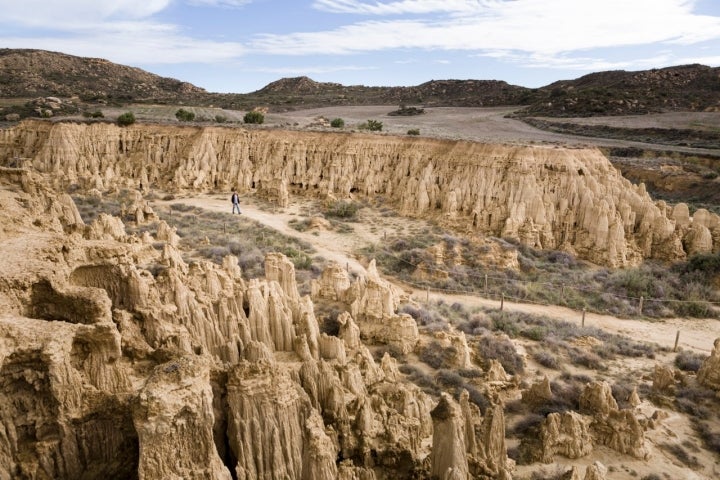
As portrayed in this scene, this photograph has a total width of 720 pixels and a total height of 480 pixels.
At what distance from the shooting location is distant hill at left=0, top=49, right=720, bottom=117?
228 feet

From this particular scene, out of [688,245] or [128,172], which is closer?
[688,245]

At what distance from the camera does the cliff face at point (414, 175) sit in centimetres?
2408

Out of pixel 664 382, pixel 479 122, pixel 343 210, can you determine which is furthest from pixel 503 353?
pixel 479 122

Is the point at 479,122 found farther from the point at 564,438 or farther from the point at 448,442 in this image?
the point at 448,442

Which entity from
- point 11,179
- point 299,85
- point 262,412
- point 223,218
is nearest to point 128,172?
point 223,218

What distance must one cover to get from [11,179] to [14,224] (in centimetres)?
742

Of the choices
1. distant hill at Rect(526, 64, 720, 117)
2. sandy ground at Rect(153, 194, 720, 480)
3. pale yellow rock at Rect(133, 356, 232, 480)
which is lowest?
sandy ground at Rect(153, 194, 720, 480)

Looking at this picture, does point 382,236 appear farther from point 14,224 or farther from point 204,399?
point 204,399

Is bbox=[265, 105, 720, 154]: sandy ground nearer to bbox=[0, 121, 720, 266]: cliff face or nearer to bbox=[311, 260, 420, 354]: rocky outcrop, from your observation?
bbox=[0, 121, 720, 266]: cliff face

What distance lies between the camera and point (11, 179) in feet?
53.2

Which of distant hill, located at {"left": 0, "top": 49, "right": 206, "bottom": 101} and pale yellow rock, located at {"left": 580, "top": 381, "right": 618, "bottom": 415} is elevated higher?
distant hill, located at {"left": 0, "top": 49, "right": 206, "bottom": 101}

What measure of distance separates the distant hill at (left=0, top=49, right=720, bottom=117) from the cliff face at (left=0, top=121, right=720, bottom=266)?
33.2 meters

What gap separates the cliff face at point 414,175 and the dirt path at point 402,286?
2.05m

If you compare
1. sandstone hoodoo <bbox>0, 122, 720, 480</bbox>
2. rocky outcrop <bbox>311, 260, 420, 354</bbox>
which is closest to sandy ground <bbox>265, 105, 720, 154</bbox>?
sandstone hoodoo <bbox>0, 122, 720, 480</bbox>
